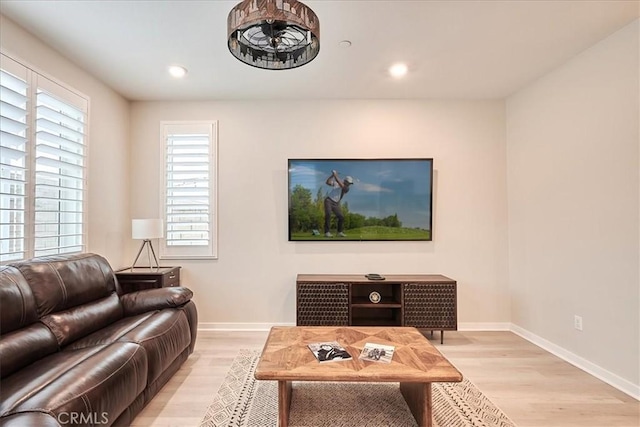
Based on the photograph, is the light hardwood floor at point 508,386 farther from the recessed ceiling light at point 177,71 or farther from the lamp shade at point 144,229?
the recessed ceiling light at point 177,71

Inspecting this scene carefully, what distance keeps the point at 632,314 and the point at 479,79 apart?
242cm

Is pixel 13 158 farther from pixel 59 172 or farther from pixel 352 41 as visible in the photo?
pixel 352 41

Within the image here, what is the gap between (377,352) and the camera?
207 cm

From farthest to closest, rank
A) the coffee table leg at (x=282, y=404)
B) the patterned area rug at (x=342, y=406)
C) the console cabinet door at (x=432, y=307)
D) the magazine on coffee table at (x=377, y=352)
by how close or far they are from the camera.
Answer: the console cabinet door at (x=432, y=307), the patterned area rug at (x=342, y=406), the magazine on coffee table at (x=377, y=352), the coffee table leg at (x=282, y=404)

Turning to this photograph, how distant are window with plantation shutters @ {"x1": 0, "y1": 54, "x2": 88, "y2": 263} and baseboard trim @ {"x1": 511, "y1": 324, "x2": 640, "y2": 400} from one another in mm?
4627

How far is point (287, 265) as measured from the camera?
3912mm

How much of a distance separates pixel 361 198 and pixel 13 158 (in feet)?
10.2

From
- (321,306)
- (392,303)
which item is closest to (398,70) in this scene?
(392,303)

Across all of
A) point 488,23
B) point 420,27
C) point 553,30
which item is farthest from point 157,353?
point 553,30

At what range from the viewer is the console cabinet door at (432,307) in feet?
11.2

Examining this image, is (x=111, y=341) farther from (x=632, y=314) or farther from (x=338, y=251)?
(x=632, y=314)

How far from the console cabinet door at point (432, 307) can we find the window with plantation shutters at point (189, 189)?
89.9 inches

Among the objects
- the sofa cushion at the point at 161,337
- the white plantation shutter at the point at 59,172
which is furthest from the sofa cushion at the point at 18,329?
the white plantation shutter at the point at 59,172

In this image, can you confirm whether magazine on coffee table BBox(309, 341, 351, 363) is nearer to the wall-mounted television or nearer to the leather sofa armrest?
the leather sofa armrest
